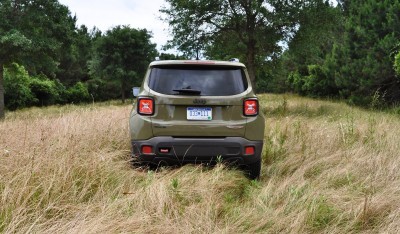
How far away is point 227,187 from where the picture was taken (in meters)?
4.11

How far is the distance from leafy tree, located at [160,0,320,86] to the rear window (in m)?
11.1

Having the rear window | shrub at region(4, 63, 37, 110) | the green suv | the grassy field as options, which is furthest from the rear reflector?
shrub at region(4, 63, 37, 110)

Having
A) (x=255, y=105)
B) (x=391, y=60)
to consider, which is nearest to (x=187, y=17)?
(x=391, y=60)

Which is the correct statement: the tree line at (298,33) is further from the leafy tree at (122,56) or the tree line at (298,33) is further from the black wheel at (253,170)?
the leafy tree at (122,56)

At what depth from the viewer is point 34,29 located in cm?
1692

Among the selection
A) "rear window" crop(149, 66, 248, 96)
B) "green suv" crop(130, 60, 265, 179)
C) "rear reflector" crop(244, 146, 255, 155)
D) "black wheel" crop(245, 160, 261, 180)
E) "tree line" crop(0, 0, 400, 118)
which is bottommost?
"black wheel" crop(245, 160, 261, 180)

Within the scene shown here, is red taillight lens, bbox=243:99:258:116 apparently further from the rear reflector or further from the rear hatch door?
the rear reflector

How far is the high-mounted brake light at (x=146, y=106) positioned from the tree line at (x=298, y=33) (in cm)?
1153

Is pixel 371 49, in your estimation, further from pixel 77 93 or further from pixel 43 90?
pixel 77 93

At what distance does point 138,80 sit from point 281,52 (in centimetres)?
2095

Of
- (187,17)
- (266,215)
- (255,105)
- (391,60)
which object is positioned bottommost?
(266,215)

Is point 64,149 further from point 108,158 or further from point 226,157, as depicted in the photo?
point 226,157

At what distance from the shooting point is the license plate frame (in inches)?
175

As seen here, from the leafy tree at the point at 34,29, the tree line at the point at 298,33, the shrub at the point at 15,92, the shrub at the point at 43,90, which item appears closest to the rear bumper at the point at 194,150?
the tree line at the point at 298,33
